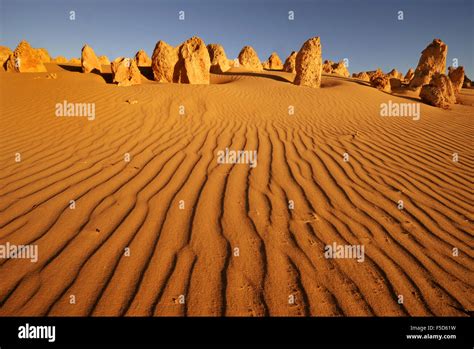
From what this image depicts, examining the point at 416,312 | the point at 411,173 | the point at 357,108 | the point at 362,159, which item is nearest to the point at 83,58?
the point at 357,108

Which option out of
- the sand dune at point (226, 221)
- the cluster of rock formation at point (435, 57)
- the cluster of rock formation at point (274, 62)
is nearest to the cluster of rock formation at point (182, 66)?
the sand dune at point (226, 221)

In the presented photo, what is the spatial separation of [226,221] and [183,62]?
9589mm

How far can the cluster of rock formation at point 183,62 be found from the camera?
33.8 feet

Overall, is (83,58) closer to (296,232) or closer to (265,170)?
(265,170)

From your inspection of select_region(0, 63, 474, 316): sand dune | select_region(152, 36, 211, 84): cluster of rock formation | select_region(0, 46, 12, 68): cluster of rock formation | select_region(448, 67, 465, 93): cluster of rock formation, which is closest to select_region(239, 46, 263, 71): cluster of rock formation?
select_region(152, 36, 211, 84): cluster of rock formation

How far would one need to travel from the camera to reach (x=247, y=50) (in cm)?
2036

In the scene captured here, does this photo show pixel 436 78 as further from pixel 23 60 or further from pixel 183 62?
Answer: pixel 23 60

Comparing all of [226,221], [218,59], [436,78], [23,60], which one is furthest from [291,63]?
[226,221]

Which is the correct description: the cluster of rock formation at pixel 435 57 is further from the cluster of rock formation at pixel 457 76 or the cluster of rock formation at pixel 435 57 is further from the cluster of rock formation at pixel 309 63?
the cluster of rock formation at pixel 309 63

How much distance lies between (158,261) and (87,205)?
126cm

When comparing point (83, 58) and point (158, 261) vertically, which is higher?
point (83, 58)

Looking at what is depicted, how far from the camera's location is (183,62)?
34.1 ft

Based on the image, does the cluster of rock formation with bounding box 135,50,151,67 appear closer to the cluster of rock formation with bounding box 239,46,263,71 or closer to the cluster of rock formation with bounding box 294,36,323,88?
the cluster of rock formation with bounding box 239,46,263,71

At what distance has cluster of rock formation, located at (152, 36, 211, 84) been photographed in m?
10.3
